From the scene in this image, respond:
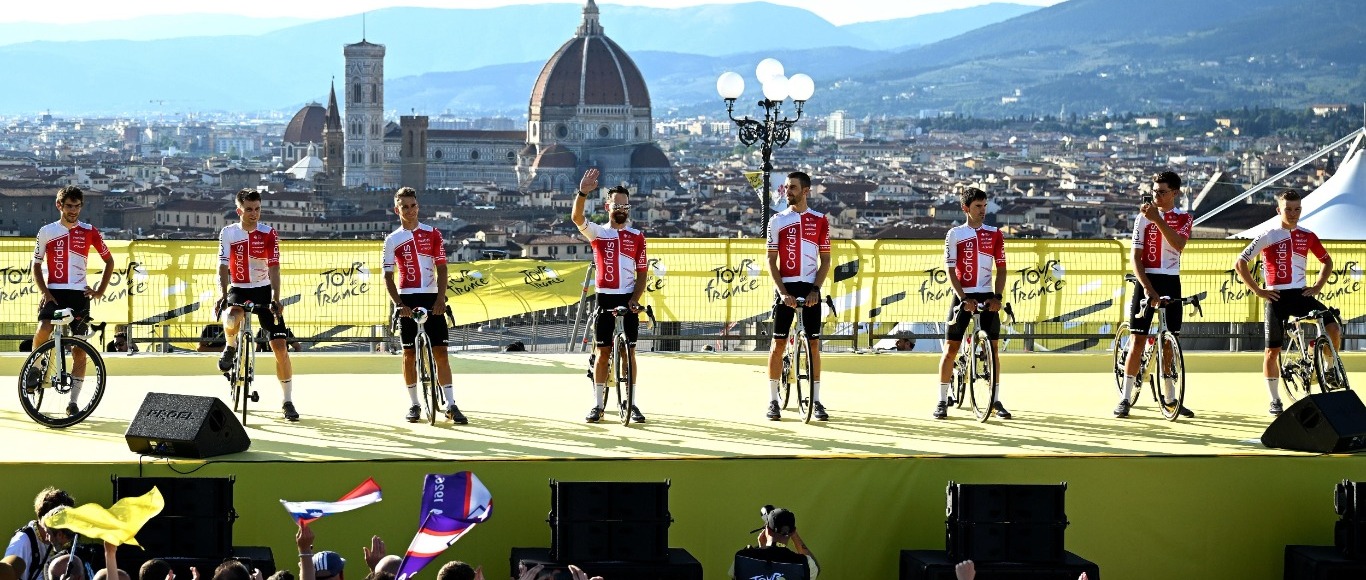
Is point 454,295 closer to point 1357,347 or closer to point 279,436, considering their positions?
point 279,436

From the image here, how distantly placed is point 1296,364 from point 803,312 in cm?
254

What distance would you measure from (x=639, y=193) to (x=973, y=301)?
18183 cm

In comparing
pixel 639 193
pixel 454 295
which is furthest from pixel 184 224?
pixel 454 295

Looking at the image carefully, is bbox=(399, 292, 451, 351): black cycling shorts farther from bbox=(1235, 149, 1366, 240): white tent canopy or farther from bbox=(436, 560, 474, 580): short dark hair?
bbox=(1235, 149, 1366, 240): white tent canopy

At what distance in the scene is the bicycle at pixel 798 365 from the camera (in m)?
8.46

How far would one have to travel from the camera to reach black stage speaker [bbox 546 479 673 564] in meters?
6.68

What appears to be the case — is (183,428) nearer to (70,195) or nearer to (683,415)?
(70,195)

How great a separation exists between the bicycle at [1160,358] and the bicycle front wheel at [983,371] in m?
0.72

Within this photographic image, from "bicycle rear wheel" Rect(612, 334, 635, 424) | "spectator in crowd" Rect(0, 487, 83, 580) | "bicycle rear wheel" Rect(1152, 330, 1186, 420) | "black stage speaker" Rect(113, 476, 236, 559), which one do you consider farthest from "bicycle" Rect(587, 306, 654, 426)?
"spectator in crowd" Rect(0, 487, 83, 580)

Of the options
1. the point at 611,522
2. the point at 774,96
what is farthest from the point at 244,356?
the point at 774,96

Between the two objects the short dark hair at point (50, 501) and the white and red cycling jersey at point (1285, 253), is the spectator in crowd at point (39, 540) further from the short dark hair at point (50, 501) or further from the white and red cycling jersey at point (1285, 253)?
the white and red cycling jersey at point (1285, 253)

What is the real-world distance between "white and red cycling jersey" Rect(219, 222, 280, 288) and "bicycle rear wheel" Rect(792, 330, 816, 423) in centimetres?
254

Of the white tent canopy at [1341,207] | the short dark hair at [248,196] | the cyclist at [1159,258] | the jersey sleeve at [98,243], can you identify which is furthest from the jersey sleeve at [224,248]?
the white tent canopy at [1341,207]

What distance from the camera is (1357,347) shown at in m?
14.1
